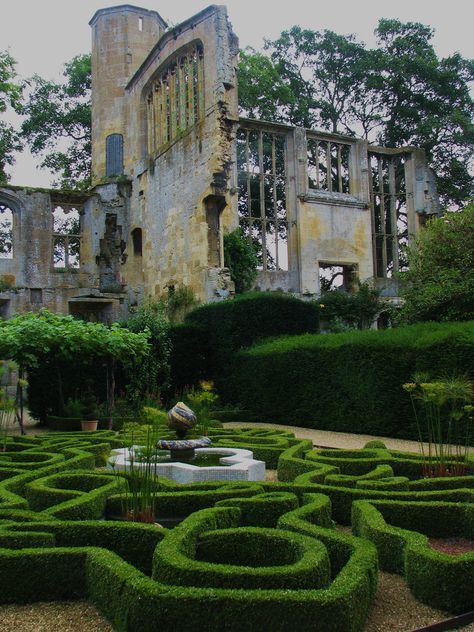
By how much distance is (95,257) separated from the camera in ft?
89.5

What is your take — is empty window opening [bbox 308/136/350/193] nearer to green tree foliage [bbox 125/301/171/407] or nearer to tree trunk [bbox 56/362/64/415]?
green tree foliage [bbox 125/301/171/407]

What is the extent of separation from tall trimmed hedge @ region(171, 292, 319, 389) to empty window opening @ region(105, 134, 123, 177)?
11434 millimetres

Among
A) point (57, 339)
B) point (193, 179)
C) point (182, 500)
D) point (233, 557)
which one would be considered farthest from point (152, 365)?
point (233, 557)

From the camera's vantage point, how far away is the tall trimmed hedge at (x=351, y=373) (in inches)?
452

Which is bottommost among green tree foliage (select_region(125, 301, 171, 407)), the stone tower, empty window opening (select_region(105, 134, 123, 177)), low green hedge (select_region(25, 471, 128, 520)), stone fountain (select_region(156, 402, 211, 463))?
low green hedge (select_region(25, 471, 128, 520))

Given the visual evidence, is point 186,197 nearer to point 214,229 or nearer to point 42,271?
point 214,229

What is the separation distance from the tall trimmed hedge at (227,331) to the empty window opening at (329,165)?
35.5ft

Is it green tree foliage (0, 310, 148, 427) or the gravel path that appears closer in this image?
the gravel path

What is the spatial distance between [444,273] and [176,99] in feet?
40.0

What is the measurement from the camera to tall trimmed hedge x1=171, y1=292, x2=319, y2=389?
18.0m

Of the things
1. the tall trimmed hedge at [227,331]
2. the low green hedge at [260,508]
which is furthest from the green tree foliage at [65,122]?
the low green hedge at [260,508]

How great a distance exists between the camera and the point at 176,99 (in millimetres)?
24359

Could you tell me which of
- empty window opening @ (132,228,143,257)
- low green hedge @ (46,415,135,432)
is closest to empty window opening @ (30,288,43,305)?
empty window opening @ (132,228,143,257)

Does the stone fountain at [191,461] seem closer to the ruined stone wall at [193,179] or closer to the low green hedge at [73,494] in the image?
the low green hedge at [73,494]
